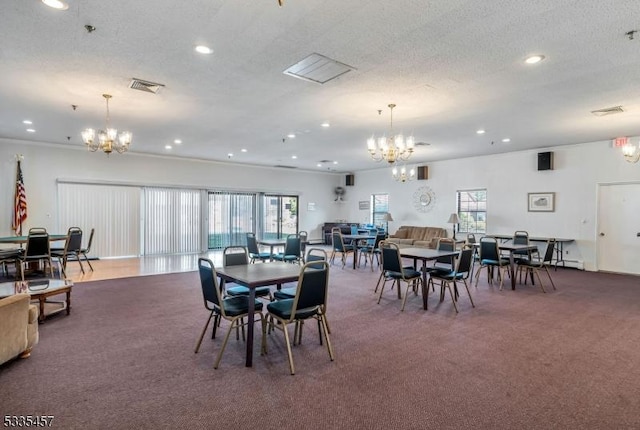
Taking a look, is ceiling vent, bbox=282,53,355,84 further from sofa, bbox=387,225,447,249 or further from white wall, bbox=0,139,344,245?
white wall, bbox=0,139,344,245

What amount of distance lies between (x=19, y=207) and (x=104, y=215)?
73.8 inches

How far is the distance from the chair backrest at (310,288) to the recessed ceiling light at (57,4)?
287cm

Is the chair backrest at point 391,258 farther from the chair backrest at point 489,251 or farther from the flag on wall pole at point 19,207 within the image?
the flag on wall pole at point 19,207

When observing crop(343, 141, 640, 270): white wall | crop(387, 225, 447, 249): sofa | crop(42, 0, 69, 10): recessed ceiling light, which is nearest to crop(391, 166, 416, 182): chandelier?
crop(343, 141, 640, 270): white wall

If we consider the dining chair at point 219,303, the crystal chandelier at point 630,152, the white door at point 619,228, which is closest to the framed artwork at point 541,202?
the white door at point 619,228

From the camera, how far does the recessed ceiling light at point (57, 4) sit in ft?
9.12

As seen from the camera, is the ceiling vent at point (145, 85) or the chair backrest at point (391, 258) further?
the chair backrest at point (391, 258)

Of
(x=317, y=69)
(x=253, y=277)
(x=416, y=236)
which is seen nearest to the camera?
(x=253, y=277)

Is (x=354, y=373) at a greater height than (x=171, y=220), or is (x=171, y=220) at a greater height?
(x=171, y=220)

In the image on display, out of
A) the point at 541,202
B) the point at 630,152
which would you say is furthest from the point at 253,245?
the point at 630,152

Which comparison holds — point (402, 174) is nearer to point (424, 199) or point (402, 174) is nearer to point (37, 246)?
point (424, 199)

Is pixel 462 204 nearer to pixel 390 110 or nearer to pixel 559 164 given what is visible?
pixel 559 164

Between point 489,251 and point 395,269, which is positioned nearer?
point 395,269

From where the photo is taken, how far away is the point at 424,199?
1190cm
